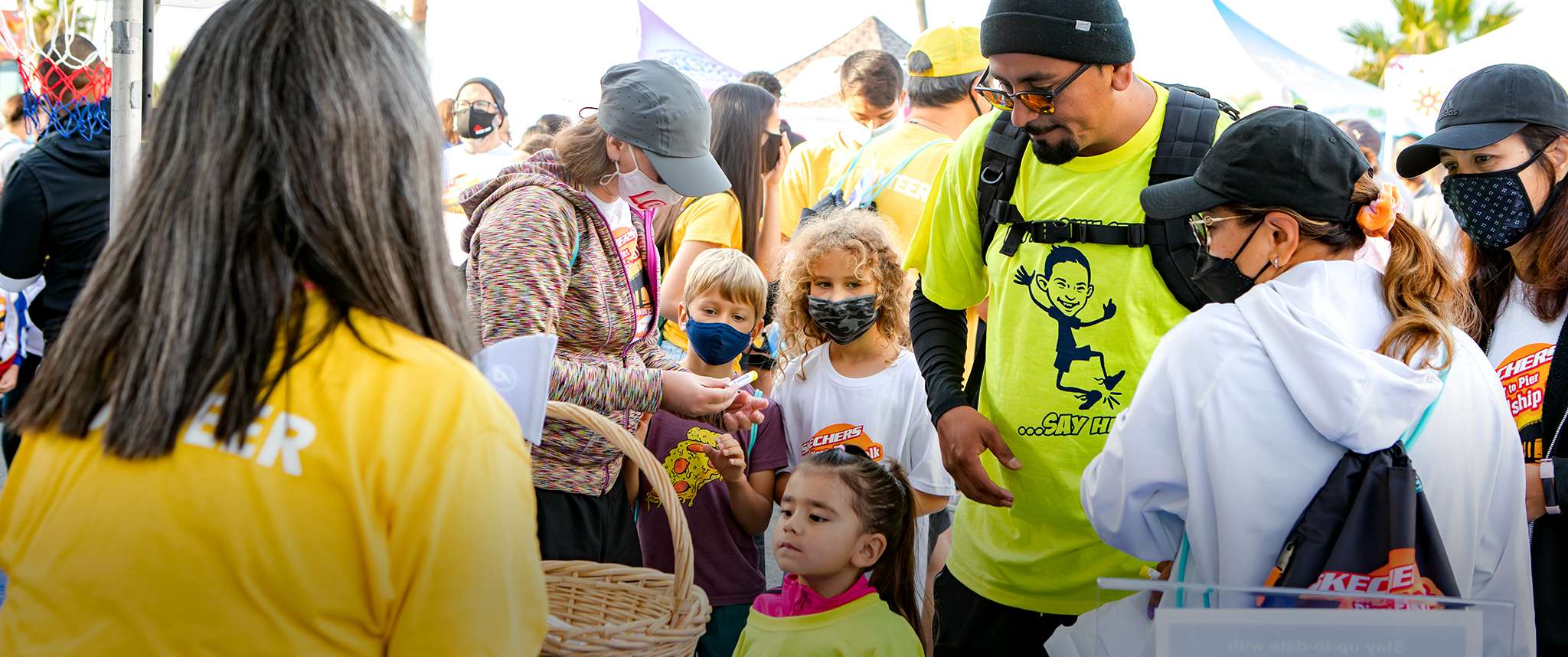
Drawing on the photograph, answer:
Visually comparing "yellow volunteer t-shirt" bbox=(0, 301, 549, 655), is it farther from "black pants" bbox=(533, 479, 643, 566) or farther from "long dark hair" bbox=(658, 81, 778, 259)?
"long dark hair" bbox=(658, 81, 778, 259)

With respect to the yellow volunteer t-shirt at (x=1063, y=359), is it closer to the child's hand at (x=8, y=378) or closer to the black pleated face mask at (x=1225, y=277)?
the black pleated face mask at (x=1225, y=277)

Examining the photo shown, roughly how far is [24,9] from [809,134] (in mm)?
7741

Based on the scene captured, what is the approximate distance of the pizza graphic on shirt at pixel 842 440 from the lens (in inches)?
152

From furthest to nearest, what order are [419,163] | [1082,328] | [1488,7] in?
[1488,7] < [1082,328] < [419,163]

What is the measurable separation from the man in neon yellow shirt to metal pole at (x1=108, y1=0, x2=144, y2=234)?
7.18 feet

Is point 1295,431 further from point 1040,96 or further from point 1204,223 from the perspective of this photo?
point 1040,96

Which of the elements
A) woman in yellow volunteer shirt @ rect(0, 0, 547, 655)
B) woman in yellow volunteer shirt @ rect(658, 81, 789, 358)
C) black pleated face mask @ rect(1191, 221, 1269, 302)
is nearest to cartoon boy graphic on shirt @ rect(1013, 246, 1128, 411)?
black pleated face mask @ rect(1191, 221, 1269, 302)

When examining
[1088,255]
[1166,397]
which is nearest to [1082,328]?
[1088,255]

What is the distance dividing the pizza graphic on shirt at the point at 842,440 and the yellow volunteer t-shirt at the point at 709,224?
1.22 meters

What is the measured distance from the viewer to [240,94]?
1.36 m

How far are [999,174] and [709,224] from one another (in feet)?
8.13

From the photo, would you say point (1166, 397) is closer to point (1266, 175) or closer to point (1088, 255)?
point (1266, 175)

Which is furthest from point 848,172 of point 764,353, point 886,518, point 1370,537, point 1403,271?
point 1370,537

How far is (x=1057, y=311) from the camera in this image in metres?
2.68
